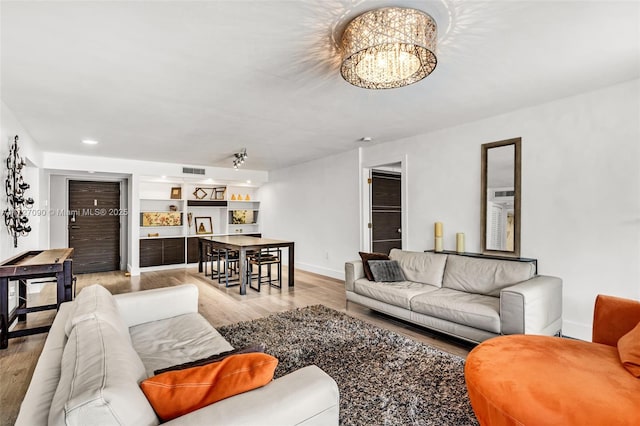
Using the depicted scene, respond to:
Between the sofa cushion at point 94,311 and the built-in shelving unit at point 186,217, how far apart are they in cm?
547

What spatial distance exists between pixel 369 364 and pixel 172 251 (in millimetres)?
6001

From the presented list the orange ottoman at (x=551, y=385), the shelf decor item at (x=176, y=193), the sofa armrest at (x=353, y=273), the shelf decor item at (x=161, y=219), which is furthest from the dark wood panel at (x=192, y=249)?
the orange ottoman at (x=551, y=385)

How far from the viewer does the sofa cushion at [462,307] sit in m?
2.74

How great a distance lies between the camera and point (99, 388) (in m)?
0.89

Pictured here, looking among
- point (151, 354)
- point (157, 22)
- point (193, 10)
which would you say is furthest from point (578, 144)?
point (151, 354)

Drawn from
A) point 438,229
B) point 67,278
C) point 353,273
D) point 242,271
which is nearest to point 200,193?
point 242,271

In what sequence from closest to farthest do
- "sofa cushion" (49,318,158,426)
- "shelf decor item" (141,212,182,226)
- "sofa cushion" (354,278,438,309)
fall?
"sofa cushion" (49,318,158,426), "sofa cushion" (354,278,438,309), "shelf decor item" (141,212,182,226)

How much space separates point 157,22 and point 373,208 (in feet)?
14.2

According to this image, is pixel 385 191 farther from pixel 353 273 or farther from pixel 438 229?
pixel 353 273

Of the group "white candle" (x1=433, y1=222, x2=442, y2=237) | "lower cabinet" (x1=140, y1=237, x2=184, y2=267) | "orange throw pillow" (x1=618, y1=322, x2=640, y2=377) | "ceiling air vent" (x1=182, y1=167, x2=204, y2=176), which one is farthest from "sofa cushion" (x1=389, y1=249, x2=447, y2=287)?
"lower cabinet" (x1=140, y1=237, x2=184, y2=267)

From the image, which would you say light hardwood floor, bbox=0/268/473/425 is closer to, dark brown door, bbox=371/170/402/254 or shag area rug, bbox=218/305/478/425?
shag area rug, bbox=218/305/478/425

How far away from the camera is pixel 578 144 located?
3156 millimetres

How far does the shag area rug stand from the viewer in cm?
197

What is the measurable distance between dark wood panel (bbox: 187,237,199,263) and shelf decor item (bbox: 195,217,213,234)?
31cm
